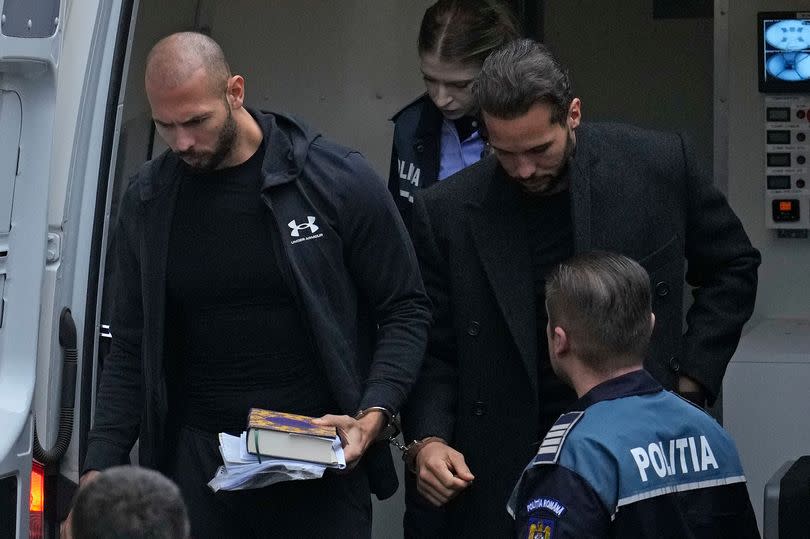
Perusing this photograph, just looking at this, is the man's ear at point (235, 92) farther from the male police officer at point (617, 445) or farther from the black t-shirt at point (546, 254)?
the male police officer at point (617, 445)

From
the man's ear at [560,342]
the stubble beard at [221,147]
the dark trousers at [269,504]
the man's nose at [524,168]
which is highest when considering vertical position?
the stubble beard at [221,147]

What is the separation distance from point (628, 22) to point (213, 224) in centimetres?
328

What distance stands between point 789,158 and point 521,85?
5.99 feet

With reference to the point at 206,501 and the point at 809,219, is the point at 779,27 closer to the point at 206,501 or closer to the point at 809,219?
the point at 809,219

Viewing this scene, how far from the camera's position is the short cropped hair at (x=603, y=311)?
2260 millimetres

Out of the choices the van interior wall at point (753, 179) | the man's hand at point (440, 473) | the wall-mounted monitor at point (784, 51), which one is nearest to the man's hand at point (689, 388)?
the man's hand at point (440, 473)

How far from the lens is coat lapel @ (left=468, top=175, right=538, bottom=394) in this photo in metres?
2.76

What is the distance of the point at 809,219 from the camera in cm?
420

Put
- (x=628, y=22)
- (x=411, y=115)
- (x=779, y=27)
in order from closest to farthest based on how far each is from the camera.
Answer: (x=411, y=115) → (x=779, y=27) → (x=628, y=22)

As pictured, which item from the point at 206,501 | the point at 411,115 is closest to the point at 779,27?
the point at 411,115

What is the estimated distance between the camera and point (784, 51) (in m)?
4.16

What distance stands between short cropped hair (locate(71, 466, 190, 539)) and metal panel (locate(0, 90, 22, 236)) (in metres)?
0.95

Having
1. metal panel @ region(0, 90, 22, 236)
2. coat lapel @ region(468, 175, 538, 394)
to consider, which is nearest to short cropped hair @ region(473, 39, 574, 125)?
coat lapel @ region(468, 175, 538, 394)

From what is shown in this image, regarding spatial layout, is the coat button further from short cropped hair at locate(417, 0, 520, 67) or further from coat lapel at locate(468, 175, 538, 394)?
short cropped hair at locate(417, 0, 520, 67)
